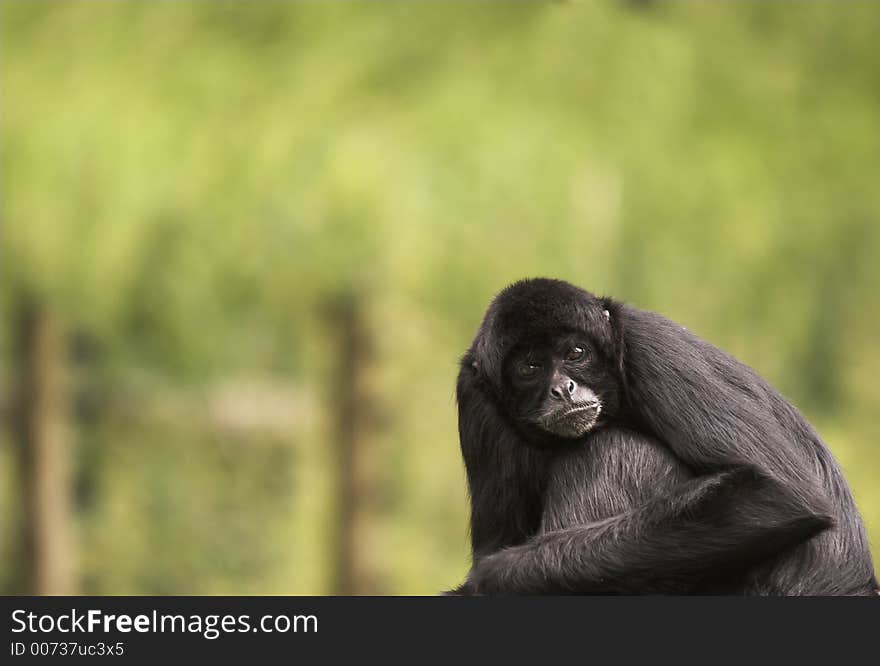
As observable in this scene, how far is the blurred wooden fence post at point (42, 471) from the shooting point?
14.0 meters

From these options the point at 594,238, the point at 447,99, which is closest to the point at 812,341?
the point at 594,238

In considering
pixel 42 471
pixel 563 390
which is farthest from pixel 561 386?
pixel 42 471

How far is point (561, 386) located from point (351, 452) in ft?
28.6

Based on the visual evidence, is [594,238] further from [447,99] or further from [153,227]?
[153,227]

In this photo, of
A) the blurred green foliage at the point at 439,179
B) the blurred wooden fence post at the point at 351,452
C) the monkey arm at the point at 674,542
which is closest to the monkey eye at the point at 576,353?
the monkey arm at the point at 674,542

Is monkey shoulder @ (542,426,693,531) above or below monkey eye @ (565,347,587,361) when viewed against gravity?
below

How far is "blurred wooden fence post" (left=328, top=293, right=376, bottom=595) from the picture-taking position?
13.2m

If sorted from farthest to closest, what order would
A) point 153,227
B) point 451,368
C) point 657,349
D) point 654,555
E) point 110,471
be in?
point 110,471 → point 451,368 → point 153,227 → point 657,349 → point 654,555

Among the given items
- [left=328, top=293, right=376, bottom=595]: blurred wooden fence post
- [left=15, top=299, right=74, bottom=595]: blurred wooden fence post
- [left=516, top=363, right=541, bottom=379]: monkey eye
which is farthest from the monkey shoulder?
[left=15, top=299, right=74, bottom=595]: blurred wooden fence post

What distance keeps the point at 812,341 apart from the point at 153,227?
7.20 m

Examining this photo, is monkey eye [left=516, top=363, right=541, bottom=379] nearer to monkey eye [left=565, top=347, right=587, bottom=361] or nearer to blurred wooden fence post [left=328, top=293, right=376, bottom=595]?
monkey eye [left=565, top=347, right=587, bottom=361]

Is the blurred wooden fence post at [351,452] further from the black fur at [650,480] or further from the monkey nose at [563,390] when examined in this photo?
the monkey nose at [563,390]

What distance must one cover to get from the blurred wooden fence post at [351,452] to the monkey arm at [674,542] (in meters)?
8.89

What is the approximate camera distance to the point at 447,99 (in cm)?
1221
